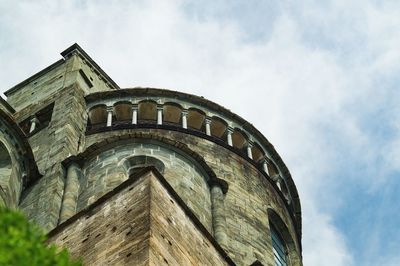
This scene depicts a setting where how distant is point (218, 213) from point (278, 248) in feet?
10.0

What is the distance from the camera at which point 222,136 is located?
26328 millimetres

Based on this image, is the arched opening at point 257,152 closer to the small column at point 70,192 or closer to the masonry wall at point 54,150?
the masonry wall at point 54,150

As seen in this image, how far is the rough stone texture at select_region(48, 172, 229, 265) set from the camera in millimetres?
12266

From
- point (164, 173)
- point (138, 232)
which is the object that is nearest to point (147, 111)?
point (164, 173)

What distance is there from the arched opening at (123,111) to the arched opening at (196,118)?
1.76m

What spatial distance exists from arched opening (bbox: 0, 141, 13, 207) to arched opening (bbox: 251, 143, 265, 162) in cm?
825

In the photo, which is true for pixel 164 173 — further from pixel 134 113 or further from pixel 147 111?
pixel 147 111

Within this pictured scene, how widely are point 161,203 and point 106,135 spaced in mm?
10967

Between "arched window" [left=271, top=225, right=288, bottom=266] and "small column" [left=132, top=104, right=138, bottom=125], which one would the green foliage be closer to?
"arched window" [left=271, top=225, right=288, bottom=266]

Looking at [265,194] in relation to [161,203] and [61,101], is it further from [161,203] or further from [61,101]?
[161,203]

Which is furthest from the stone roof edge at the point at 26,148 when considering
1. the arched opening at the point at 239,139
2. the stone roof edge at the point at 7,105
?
the stone roof edge at the point at 7,105

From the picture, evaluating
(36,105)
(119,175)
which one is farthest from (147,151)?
(36,105)

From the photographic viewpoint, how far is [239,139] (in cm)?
2667

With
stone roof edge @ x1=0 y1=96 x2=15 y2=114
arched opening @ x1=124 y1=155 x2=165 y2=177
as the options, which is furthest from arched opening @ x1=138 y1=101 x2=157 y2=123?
stone roof edge @ x1=0 y1=96 x2=15 y2=114
